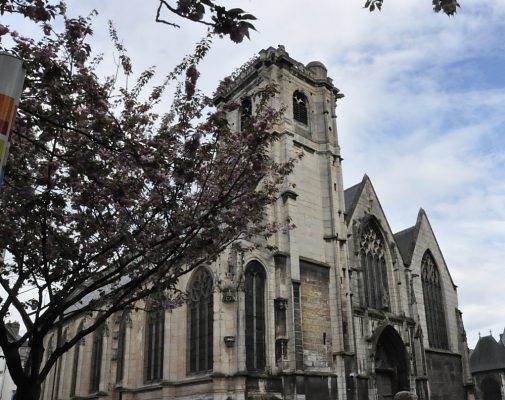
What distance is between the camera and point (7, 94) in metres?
3.54

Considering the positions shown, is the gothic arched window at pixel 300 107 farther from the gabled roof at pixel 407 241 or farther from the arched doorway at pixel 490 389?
the arched doorway at pixel 490 389

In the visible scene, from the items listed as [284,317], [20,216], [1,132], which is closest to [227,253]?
[284,317]

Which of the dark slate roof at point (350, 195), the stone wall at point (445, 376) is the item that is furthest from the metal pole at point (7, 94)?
the stone wall at point (445, 376)

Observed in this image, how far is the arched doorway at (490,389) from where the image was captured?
127 feet

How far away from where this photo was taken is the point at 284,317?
2158 centimetres

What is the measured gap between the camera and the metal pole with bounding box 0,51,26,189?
135 inches

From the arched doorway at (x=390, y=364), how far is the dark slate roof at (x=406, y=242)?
5.08 meters

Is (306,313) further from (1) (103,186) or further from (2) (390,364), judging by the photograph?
(1) (103,186)

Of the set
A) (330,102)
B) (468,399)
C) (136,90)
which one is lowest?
(468,399)

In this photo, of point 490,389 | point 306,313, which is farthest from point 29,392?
point 490,389

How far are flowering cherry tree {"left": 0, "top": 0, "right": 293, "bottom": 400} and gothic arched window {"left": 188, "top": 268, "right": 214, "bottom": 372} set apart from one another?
32.6ft

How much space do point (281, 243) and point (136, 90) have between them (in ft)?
44.9

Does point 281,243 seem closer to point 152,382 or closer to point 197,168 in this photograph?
point 152,382

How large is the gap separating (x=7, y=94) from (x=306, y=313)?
20.6 meters
